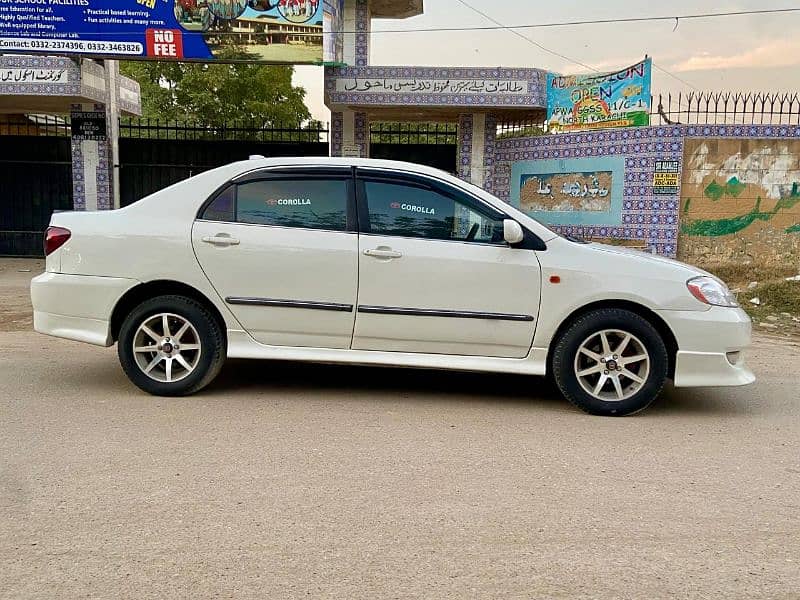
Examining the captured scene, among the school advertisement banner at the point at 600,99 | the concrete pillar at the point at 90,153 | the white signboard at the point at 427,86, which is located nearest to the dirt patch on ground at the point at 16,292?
the concrete pillar at the point at 90,153

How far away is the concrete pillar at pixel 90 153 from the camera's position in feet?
48.2

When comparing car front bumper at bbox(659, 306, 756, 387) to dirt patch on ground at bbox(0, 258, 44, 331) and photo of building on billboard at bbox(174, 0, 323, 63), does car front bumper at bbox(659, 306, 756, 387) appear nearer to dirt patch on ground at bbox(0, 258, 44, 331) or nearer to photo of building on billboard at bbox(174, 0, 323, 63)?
dirt patch on ground at bbox(0, 258, 44, 331)

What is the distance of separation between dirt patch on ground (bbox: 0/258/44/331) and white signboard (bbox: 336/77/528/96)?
6.45 metres

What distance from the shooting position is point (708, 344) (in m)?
4.98

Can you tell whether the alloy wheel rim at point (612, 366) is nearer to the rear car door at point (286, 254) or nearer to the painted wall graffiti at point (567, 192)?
the rear car door at point (286, 254)

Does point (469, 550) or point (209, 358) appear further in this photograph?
point (209, 358)

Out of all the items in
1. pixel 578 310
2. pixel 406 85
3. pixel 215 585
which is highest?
pixel 406 85

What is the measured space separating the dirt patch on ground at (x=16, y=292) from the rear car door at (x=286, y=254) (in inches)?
165

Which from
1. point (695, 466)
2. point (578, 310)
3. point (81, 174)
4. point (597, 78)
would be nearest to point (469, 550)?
point (695, 466)

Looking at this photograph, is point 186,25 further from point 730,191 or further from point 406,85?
point 730,191

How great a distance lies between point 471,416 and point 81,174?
40.5 feet

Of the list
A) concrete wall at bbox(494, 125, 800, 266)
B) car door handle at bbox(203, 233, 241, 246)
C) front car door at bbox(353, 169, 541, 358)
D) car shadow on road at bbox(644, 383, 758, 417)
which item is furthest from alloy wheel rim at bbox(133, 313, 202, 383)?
concrete wall at bbox(494, 125, 800, 266)

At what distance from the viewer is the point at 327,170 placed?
5.39 metres

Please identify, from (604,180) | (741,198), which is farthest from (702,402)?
(604,180)
